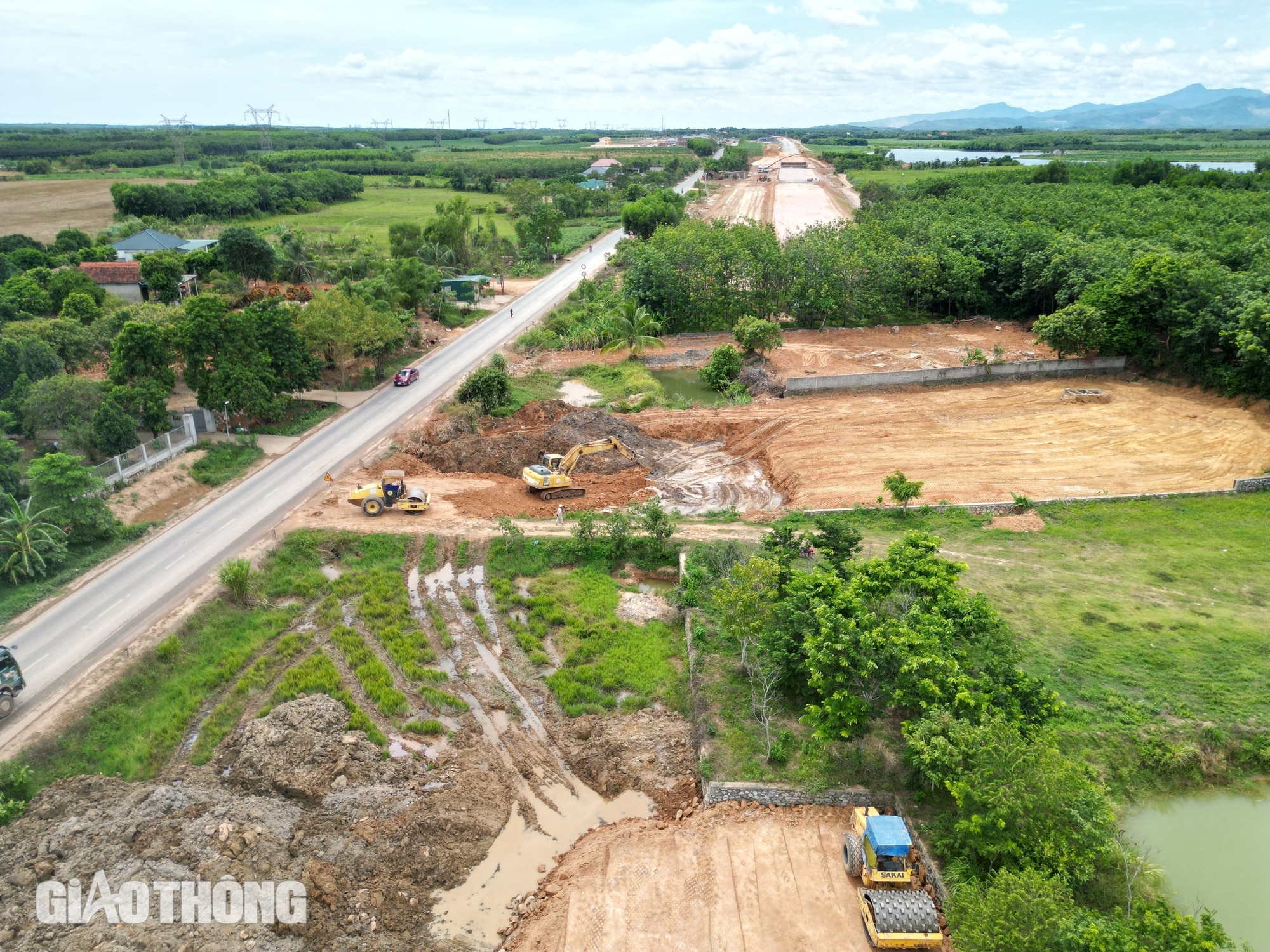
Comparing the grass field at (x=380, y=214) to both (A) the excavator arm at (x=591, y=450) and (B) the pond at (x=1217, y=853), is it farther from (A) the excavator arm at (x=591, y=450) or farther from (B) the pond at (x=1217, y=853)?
(B) the pond at (x=1217, y=853)

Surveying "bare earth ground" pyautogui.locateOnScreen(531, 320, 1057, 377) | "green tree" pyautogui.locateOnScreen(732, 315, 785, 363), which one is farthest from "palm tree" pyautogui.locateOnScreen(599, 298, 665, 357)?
"green tree" pyautogui.locateOnScreen(732, 315, 785, 363)

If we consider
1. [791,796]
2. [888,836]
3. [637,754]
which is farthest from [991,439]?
[888,836]

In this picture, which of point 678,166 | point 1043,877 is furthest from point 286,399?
point 678,166

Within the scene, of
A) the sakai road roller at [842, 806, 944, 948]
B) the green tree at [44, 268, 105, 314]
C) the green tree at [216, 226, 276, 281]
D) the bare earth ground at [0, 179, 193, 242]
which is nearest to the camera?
the sakai road roller at [842, 806, 944, 948]

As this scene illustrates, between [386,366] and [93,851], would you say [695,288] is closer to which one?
[386,366]

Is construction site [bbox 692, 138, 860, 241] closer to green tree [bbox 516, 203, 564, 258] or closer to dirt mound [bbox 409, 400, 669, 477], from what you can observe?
green tree [bbox 516, 203, 564, 258]

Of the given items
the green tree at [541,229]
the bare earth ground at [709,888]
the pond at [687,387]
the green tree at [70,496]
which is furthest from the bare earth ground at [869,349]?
the bare earth ground at [709,888]
